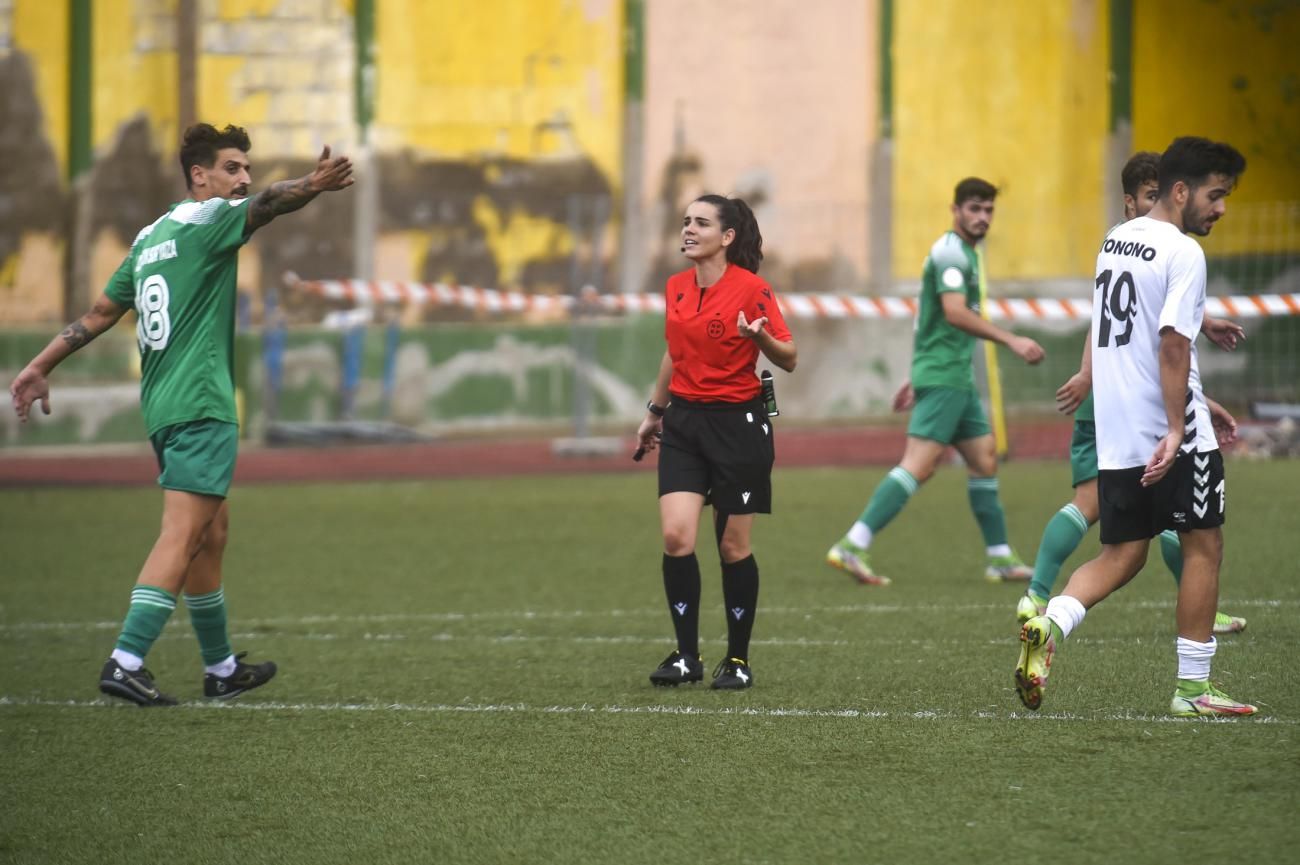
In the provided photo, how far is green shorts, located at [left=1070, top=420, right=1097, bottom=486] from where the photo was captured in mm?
8406

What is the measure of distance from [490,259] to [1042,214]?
678 centimetres

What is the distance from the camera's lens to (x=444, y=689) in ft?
24.9

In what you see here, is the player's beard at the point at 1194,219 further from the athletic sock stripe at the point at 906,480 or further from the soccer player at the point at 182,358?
the athletic sock stripe at the point at 906,480

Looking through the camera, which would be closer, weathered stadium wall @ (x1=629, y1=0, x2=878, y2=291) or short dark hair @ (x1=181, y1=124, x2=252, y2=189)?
short dark hair @ (x1=181, y1=124, x2=252, y2=189)

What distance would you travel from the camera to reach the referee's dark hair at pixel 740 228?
741 cm

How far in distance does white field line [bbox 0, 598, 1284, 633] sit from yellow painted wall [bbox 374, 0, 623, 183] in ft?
46.4

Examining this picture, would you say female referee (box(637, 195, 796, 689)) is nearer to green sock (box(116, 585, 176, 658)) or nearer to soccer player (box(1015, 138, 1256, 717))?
soccer player (box(1015, 138, 1256, 717))

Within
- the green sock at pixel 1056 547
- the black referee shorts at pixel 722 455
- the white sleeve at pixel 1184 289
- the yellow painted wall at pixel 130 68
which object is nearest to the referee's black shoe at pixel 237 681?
the black referee shorts at pixel 722 455

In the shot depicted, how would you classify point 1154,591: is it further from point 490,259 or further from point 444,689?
point 490,259

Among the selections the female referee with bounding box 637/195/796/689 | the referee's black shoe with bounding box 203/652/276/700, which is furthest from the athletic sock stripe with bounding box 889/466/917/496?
the referee's black shoe with bounding box 203/652/276/700

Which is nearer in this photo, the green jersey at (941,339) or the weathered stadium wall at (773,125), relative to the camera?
the green jersey at (941,339)

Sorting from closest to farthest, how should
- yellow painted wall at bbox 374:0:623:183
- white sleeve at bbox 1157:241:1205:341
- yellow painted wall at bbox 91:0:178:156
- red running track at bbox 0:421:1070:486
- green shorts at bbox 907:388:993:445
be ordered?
white sleeve at bbox 1157:241:1205:341, green shorts at bbox 907:388:993:445, red running track at bbox 0:421:1070:486, yellow painted wall at bbox 91:0:178:156, yellow painted wall at bbox 374:0:623:183

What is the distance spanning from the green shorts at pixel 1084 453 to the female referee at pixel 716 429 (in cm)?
166

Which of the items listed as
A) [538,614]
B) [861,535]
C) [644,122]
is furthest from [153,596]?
[644,122]
